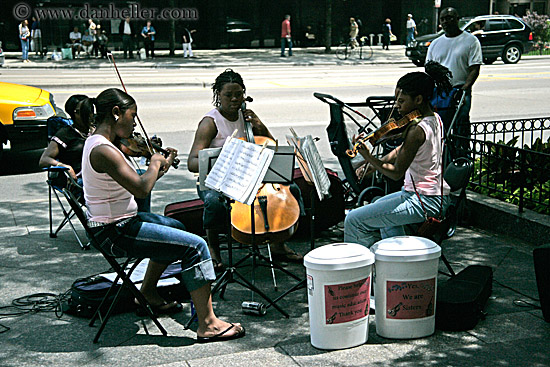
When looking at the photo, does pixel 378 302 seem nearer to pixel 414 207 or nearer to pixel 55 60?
pixel 414 207

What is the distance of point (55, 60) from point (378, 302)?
27.6 m

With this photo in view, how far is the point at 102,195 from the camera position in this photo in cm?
455

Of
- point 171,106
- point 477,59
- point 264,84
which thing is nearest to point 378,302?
point 477,59

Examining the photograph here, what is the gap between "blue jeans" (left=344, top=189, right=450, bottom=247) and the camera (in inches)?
197

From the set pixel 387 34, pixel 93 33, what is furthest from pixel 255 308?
pixel 387 34

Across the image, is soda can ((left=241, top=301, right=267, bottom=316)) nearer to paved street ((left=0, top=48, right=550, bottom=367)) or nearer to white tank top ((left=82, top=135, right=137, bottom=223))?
paved street ((left=0, top=48, right=550, bottom=367))

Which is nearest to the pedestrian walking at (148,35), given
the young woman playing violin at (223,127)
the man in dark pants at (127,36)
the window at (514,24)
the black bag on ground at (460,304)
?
the man in dark pants at (127,36)

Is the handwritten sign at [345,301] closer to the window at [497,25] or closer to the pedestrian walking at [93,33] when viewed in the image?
the window at [497,25]

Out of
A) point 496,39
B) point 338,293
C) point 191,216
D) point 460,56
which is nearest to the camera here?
point 338,293

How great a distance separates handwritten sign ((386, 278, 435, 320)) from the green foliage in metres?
2.43

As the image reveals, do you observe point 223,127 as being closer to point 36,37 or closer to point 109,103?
point 109,103

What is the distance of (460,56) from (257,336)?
16.2ft

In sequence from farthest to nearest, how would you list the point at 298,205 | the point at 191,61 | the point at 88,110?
the point at 191,61, the point at 88,110, the point at 298,205

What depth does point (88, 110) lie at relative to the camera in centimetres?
649
